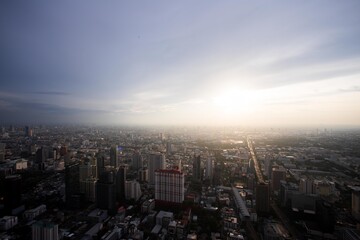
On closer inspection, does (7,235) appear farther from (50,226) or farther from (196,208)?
(196,208)

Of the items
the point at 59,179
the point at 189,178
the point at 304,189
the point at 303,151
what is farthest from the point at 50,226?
the point at 303,151

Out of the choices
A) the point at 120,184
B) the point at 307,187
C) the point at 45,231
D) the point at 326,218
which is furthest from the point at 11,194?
the point at 307,187

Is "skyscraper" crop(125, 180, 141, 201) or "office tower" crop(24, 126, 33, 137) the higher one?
"office tower" crop(24, 126, 33, 137)

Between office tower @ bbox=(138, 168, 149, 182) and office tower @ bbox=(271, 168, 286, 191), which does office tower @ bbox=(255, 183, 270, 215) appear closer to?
office tower @ bbox=(271, 168, 286, 191)


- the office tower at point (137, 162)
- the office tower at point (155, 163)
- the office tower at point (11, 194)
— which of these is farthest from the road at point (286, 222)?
the office tower at point (11, 194)

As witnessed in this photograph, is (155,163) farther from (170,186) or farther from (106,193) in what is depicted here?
(106,193)

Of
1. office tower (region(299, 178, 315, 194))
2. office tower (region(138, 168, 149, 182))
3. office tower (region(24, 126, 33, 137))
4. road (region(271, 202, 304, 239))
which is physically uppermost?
office tower (region(24, 126, 33, 137))

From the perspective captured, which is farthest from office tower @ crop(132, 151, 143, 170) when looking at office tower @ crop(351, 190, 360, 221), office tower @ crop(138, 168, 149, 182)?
office tower @ crop(351, 190, 360, 221)
